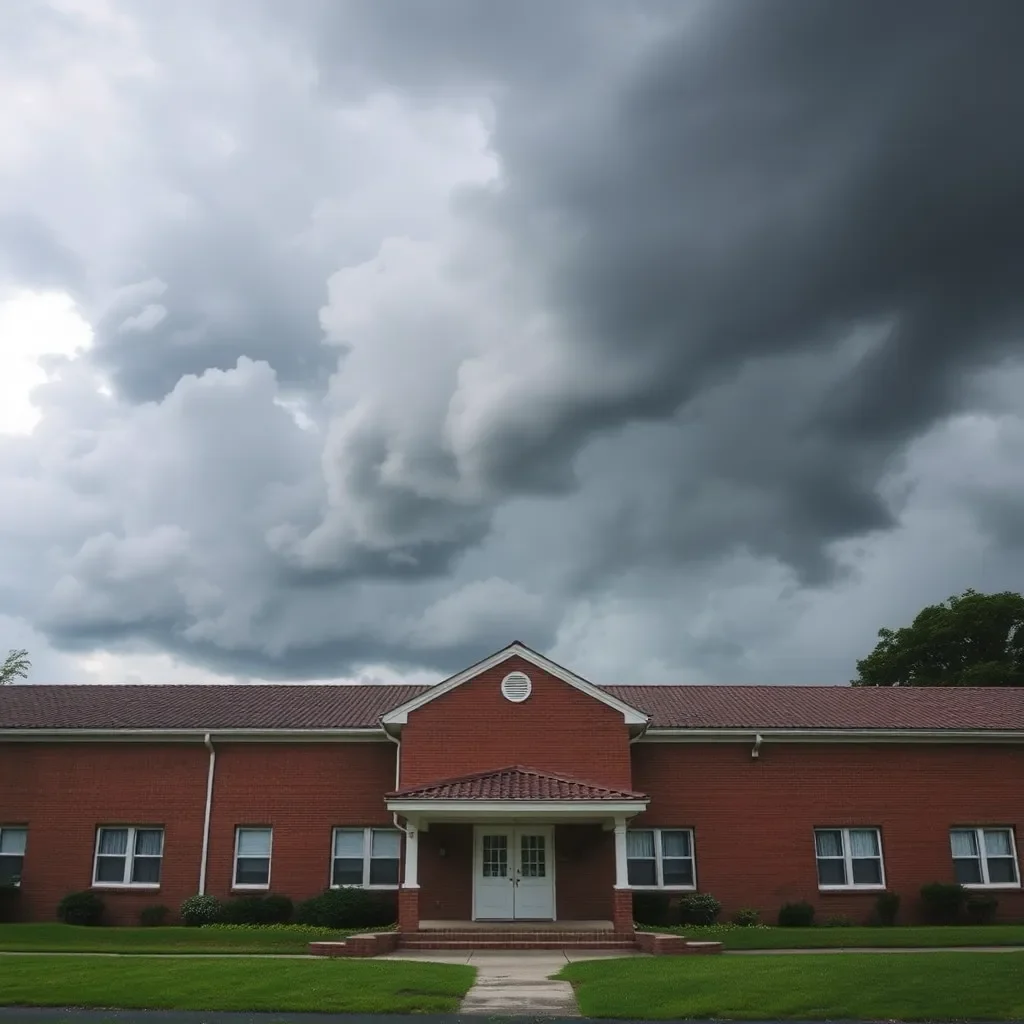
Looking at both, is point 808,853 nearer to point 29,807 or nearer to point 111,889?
point 111,889

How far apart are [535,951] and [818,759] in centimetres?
989

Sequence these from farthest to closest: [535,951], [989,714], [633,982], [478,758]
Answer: [989,714] → [478,758] → [535,951] → [633,982]

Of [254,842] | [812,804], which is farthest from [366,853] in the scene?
[812,804]

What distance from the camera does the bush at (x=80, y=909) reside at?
25547mm

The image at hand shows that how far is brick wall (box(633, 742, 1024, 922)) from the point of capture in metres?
26.6

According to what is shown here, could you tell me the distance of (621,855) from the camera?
23.1 metres

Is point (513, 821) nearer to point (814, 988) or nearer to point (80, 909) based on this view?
point (80, 909)

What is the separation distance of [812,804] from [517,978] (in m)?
12.6

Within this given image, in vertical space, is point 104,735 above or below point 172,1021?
above

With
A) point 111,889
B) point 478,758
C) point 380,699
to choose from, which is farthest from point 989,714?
point 111,889

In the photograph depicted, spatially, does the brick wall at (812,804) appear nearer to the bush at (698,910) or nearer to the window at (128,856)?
the bush at (698,910)

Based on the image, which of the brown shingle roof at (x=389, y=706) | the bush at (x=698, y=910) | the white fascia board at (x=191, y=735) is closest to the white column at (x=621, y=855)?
the bush at (x=698, y=910)

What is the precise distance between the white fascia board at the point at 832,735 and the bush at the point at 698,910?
3.84 m

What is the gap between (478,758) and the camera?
2530cm
